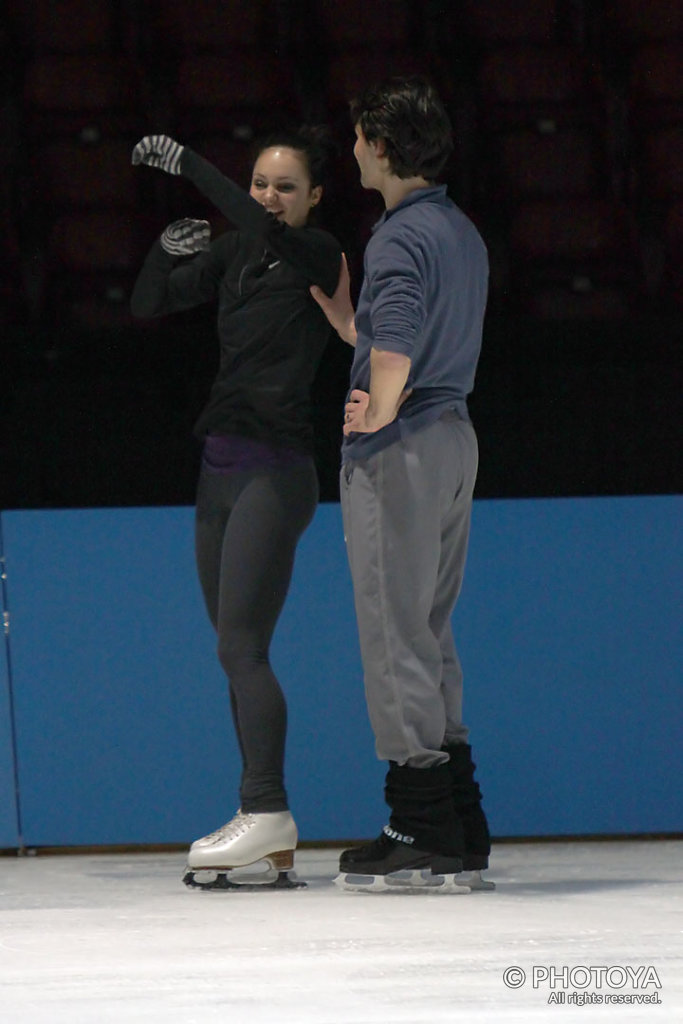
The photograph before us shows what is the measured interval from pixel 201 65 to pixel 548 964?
3.82m

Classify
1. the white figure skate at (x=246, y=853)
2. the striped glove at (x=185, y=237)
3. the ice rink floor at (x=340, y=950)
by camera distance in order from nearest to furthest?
1. the ice rink floor at (x=340, y=950)
2. the white figure skate at (x=246, y=853)
3. the striped glove at (x=185, y=237)

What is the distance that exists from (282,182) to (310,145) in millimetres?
83

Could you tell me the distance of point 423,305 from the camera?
2.22 m

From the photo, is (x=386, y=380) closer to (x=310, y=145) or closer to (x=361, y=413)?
(x=361, y=413)

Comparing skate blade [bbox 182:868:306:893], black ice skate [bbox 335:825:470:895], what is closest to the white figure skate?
skate blade [bbox 182:868:306:893]

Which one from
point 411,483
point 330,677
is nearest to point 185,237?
point 411,483

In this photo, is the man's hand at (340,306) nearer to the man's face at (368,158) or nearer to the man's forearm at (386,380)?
the man's face at (368,158)

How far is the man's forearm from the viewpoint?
85.6 inches

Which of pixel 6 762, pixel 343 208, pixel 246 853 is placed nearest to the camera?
pixel 246 853

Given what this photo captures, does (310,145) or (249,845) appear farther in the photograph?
(310,145)

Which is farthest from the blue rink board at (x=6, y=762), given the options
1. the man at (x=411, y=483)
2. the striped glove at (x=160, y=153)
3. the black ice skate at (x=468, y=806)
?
the striped glove at (x=160, y=153)

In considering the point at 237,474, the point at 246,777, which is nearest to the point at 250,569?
the point at 237,474

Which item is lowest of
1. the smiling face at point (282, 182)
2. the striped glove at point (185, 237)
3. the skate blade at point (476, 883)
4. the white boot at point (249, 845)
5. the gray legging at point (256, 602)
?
the skate blade at point (476, 883)

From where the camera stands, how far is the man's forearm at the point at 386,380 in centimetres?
217
